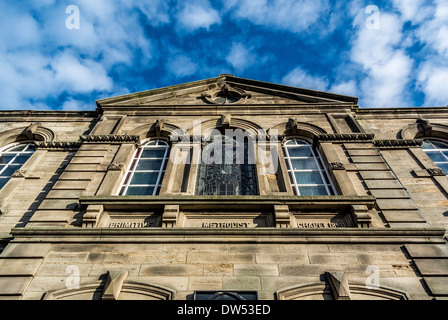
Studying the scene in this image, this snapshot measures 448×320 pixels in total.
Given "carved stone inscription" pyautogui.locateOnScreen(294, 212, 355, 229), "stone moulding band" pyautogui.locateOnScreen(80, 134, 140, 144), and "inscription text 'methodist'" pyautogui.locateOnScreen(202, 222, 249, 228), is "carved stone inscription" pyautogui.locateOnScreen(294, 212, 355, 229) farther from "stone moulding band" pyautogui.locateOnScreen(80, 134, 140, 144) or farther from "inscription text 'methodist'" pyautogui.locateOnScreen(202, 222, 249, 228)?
"stone moulding band" pyautogui.locateOnScreen(80, 134, 140, 144)

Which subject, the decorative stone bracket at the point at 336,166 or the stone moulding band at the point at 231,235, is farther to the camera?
the decorative stone bracket at the point at 336,166

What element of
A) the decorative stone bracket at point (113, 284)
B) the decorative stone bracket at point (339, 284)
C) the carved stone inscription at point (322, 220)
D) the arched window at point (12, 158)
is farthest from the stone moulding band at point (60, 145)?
the decorative stone bracket at point (339, 284)

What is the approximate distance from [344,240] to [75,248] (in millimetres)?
5580

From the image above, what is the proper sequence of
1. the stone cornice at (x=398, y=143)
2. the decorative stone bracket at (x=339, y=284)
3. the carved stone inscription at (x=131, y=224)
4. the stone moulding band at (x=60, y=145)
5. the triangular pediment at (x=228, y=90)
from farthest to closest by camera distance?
the triangular pediment at (x=228, y=90)
the stone moulding band at (x=60, y=145)
the stone cornice at (x=398, y=143)
the carved stone inscription at (x=131, y=224)
the decorative stone bracket at (x=339, y=284)

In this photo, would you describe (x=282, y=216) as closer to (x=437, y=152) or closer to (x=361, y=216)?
(x=361, y=216)

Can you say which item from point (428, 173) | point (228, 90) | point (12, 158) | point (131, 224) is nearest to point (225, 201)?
point (131, 224)

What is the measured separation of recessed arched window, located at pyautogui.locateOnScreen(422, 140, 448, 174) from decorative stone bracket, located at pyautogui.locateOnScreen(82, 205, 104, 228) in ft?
32.9

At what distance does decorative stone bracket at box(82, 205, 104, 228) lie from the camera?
21.7 ft

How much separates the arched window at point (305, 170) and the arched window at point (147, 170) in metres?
3.87

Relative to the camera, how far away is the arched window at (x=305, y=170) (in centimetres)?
811
